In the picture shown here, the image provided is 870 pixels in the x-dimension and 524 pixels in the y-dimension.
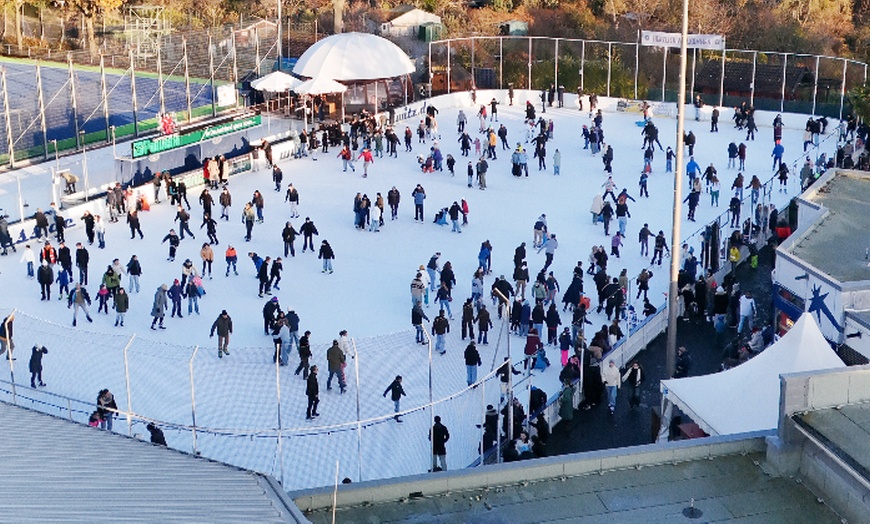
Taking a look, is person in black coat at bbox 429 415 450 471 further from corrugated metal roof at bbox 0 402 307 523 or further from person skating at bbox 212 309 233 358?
corrugated metal roof at bbox 0 402 307 523

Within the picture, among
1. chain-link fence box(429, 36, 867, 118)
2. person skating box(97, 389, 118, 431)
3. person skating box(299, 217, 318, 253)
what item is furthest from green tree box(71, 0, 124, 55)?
person skating box(97, 389, 118, 431)

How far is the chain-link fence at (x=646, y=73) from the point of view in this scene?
4588 cm

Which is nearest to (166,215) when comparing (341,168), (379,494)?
(341,168)

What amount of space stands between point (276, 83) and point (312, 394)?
24143mm

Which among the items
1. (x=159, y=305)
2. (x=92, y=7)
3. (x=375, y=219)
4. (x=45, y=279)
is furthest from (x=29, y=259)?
(x=92, y=7)

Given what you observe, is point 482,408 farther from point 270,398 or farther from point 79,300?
point 79,300

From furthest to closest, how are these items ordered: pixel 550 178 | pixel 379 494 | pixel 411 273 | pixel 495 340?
pixel 550 178
pixel 411 273
pixel 495 340
pixel 379 494

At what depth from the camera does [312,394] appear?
21.2 metres

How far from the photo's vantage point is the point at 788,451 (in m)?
14.5

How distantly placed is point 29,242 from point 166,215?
380cm

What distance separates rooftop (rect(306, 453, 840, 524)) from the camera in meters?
13.8

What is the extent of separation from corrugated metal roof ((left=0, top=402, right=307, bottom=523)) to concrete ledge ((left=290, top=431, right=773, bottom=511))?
1.02 metres

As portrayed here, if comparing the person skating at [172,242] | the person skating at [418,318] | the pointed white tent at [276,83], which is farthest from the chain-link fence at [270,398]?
the pointed white tent at [276,83]

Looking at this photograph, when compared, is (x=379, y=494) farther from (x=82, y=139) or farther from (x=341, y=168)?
(x=82, y=139)
